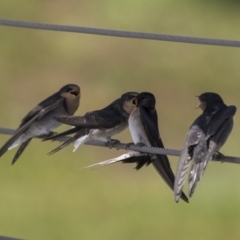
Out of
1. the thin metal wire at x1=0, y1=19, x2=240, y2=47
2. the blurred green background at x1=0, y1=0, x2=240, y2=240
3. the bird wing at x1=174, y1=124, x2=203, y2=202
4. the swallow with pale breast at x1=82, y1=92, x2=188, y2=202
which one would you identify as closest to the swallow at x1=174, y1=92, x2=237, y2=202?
the bird wing at x1=174, y1=124, x2=203, y2=202

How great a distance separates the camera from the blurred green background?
1051 centimetres

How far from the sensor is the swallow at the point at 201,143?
4852 millimetres

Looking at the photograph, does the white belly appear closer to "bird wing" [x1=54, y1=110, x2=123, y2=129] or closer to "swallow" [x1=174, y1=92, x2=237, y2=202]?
"bird wing" [x1=54, y1=110, x2=123, y2=129]

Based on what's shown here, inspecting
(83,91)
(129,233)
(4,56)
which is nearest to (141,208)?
(129,233)

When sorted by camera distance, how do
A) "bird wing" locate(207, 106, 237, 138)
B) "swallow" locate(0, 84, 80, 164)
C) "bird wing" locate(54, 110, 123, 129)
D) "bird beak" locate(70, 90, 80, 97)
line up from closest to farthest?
"bird wing" locate(207, 106, 237, 138) → "bird wing" locate(54, 110, 123, 129) → "swallow" locate(0, 84, 80, 164) → "bird beak" locate(70, 90, 80, 97)

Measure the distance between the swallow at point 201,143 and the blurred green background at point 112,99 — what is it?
4692 millimetres

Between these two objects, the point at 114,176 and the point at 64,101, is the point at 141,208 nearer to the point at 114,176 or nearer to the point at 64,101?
the point at 114,176

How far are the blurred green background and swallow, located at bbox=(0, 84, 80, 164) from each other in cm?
351

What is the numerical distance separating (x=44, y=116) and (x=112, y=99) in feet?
26.8

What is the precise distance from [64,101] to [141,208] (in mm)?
4679

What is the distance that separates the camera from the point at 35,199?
11086mm

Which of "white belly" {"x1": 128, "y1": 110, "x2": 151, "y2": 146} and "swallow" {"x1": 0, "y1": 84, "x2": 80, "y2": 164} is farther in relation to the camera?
"swallow" {"x1": 0, "y1": 84, "x2": 80, "y2": 164}

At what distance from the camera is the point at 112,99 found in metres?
14.4

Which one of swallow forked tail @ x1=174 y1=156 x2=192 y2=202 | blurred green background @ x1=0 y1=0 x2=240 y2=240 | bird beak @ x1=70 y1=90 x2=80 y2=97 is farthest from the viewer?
blurred green background @ x1=0 y1=0 x2=240 y2=240
